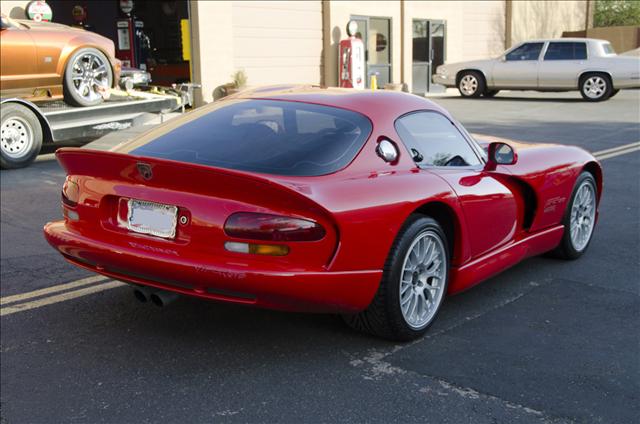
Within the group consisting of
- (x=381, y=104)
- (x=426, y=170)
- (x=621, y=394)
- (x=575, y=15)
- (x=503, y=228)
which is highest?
(x=575, y=15)

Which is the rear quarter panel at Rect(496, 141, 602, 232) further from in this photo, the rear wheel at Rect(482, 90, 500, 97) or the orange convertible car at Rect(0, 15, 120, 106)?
the rear wheel at Rect(482, 90, 500, 97)

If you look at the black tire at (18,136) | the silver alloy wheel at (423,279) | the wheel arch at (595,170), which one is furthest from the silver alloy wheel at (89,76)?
the silver alloy wheel at (423,279)

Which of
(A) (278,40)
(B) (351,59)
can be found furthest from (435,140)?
(B) (351,59)

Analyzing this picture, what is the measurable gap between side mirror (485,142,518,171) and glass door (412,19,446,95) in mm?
18859

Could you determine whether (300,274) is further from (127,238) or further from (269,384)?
(127,238)

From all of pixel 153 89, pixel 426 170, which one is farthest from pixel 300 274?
pixel 153 89

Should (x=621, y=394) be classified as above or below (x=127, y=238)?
below

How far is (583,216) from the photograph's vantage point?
5965 millimetres

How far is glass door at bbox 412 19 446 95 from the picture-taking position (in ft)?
77.5

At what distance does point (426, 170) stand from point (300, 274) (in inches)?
44.2

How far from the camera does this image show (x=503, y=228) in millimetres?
4867

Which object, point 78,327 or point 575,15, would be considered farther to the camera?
point 575,15

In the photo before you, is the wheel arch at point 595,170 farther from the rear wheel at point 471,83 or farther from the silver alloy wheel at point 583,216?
the rear wheel at point 471,83

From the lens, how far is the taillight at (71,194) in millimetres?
4105
